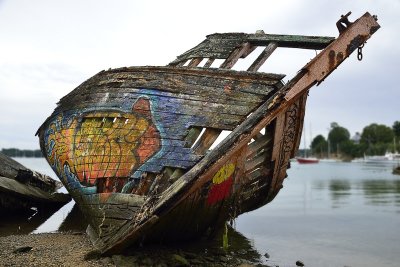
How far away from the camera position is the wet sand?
528 centimetres

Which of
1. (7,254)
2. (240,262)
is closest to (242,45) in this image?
(240,262)

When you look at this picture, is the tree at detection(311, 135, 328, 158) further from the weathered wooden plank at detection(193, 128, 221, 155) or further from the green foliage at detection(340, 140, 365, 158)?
the weathered wooden plank at detection(193, 128, 221, 155)

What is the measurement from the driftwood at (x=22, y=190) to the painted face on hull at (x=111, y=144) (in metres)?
3.72

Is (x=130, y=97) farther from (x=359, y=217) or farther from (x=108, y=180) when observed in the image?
(x=359, y=217)

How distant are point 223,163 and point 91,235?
284cm

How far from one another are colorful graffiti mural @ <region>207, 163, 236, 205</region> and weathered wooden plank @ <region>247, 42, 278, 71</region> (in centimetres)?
135

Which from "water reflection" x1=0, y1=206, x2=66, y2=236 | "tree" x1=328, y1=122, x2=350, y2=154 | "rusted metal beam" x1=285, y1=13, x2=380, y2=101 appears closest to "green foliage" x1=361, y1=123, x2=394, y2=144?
"tree" x1=328, y1=122, x2=350, y2=154

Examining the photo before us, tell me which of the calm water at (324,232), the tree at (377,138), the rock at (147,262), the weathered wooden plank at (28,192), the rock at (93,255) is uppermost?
the tree at (377,138)

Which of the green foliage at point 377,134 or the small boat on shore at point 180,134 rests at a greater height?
the green foliage at point 377,134

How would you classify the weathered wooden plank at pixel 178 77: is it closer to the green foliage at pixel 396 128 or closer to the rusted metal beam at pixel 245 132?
the rusted metal beam at pixel 245 132

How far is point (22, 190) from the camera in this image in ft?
32.1

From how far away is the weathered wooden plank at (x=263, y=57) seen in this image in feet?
18.9

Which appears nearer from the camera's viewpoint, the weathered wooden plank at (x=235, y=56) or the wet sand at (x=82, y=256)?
the wet sand at (x=82, y=256)

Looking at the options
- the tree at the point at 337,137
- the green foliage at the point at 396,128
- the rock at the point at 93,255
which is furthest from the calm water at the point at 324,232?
the tree at the point at 337,137
